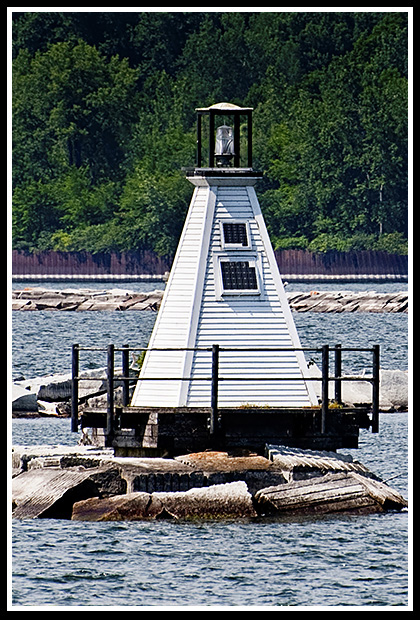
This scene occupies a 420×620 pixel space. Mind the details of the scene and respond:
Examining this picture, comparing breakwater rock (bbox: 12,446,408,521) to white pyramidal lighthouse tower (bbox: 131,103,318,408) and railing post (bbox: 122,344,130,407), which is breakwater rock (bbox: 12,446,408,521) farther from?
railing post (bbox: 122,344,130,407)

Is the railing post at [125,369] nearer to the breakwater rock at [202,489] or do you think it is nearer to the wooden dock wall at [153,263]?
the breakwater rock at [202,489]

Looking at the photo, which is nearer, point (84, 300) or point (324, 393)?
point (324, 393)

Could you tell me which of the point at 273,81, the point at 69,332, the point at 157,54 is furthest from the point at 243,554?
the point at 157,54

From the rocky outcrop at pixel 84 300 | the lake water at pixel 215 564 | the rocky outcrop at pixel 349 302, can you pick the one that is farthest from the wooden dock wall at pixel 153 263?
the lake water at pixel 215 564

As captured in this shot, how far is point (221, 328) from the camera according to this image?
77.5ft

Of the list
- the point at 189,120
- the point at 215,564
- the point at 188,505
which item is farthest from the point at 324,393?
the point at 189,120

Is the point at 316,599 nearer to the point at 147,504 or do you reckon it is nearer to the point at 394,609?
the point at 394,609

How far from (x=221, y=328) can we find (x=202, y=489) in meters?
2.47

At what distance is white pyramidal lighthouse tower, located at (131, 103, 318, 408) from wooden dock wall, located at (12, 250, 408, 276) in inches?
2958

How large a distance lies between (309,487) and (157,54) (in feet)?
342

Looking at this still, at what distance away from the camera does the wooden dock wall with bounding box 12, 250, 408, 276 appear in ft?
339

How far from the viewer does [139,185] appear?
110062 millimetres

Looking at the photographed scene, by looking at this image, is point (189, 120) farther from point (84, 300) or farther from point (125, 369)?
point (125, 369)

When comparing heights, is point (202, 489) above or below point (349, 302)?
below
